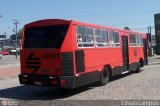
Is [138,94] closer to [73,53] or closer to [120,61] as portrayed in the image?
[73,53]

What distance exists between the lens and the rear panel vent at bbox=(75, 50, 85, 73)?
1457cm

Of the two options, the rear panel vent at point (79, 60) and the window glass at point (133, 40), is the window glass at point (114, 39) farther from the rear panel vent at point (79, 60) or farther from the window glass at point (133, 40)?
the rear panel vent at point (79, 60)

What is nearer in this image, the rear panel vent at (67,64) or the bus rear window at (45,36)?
the rear panel vent at (67,64)

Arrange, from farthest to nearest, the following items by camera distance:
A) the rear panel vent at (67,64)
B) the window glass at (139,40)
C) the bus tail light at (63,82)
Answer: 1. the window glass at (139,40)
2. the rear panel vent at (67,64)
3. the bus tail light at (63,82)

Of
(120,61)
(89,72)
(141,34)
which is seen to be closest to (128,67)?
(120,61)

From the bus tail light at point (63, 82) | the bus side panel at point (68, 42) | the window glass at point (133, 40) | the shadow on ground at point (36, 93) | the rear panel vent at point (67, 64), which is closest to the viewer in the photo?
the bus tail light at point (63, 82)

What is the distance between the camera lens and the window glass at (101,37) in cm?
1723

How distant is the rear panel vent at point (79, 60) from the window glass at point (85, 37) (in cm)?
39

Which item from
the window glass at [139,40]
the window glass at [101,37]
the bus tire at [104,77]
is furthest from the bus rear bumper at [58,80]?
the window glass at [139,40]

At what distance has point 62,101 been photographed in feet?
43.2

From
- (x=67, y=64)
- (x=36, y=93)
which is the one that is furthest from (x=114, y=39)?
(x=67, y=64)

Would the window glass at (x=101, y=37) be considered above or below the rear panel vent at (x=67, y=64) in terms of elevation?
above

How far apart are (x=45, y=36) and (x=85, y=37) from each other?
1.83 meters

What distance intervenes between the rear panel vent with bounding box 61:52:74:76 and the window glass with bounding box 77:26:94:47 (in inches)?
43.8
